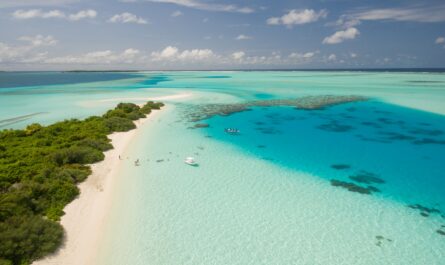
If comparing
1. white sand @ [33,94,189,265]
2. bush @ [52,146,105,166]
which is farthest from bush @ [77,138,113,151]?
white sand @ [33,94,189,265]

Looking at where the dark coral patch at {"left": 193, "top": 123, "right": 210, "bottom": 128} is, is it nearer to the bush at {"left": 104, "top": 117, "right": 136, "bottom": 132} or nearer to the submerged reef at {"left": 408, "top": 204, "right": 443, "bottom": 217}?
the bush at {"left": 104, "top": 117, "right": 136, "bottom": 132}

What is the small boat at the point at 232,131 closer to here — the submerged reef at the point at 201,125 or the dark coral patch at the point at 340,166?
the submerged reef at the point at 201,125

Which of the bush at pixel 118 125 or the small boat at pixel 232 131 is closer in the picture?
the small boat at pixel 232 131

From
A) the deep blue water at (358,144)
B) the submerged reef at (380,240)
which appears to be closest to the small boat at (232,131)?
the deep blue water at (358,144)

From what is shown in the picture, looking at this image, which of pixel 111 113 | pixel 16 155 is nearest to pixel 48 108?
pixel 111 113

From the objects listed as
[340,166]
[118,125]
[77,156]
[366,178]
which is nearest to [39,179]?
[77,156]

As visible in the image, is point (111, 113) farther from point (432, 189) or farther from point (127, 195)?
point (432, 189)
